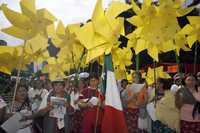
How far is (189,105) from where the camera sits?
7215 millimetres

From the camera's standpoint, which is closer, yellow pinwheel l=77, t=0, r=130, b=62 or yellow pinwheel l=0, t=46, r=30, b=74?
yellow pinwheel l=77, t=0, r=130, b=62

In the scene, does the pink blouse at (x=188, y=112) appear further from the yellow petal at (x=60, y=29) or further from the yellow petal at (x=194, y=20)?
the yellow petal at (x=60, y=29)

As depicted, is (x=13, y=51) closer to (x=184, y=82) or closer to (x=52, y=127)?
(x=52, y=127)

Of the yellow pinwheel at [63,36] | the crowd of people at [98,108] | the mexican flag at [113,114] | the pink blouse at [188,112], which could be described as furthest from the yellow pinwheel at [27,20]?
the pink blouse at [188,112]

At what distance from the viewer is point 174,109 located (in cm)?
753

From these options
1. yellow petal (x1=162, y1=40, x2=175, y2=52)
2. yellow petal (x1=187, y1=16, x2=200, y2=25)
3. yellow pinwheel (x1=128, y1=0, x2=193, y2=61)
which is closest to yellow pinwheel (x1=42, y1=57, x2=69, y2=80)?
yellow petal (x1=162, y1=40, x2=175, y2=52)

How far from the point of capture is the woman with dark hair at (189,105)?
719cm

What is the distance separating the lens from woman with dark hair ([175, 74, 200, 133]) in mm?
7191

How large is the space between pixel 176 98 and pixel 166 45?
1.35 meters

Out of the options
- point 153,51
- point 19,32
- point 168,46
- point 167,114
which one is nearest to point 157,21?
point 153,51

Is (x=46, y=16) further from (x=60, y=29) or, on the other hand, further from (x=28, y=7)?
(x=60, y=29)

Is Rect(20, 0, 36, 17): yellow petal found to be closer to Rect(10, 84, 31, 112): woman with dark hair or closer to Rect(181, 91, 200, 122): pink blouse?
Rect(10, 84, 31, 112): woman with dark hair

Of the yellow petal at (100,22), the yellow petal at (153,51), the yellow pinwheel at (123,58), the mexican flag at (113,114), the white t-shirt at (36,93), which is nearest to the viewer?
the mexican flag at (113,114)

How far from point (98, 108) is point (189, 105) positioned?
59.1 inches
